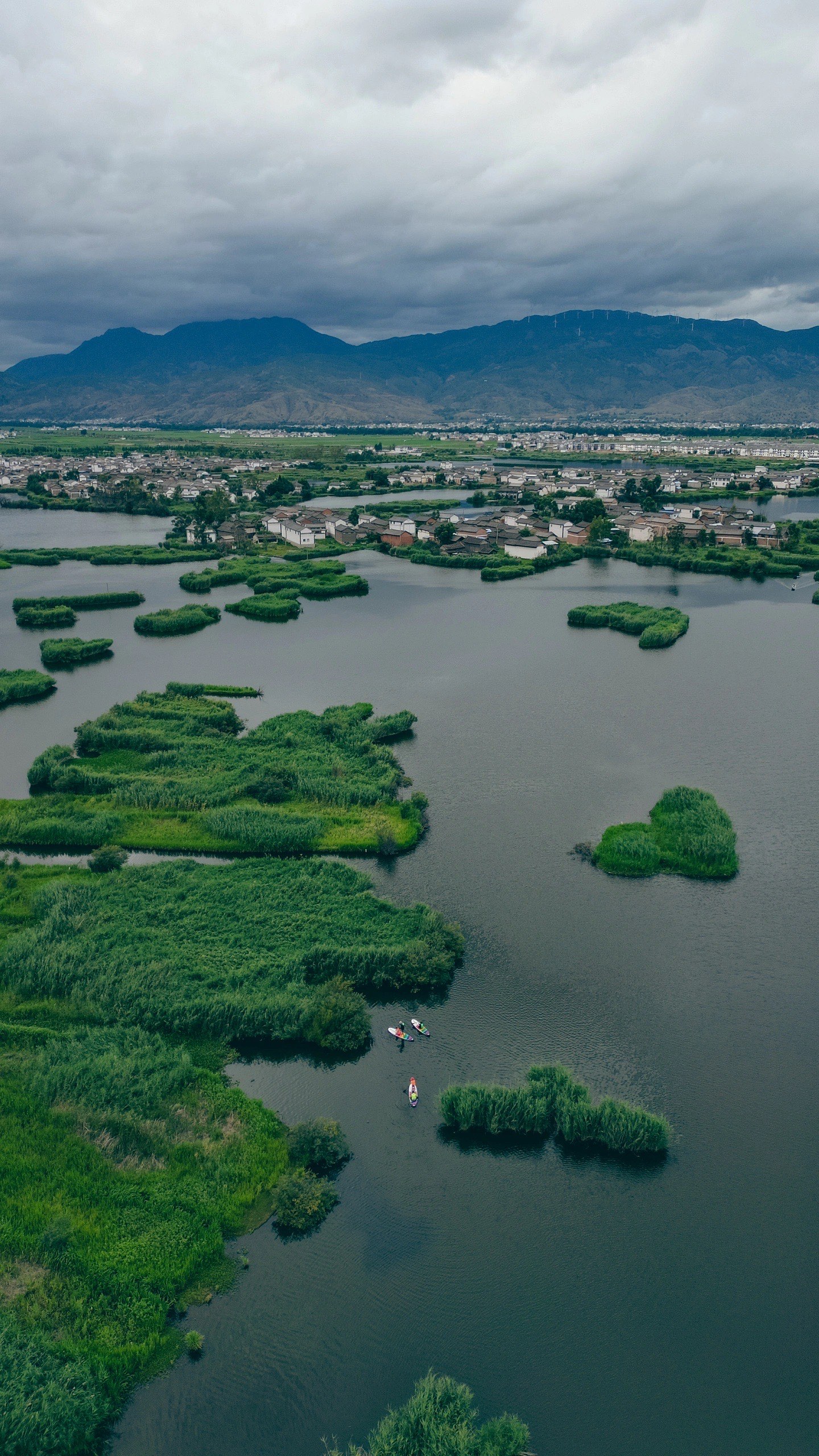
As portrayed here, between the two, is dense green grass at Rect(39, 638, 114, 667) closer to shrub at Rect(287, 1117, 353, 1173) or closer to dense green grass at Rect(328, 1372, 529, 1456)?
shrub at Rect(287, 1117, 353, 1173)

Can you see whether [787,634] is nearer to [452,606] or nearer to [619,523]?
[452,606]

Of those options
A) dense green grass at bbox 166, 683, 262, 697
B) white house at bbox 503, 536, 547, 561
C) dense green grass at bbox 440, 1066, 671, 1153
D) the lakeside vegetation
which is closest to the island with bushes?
dense green grass at bbox 440, 1066, 671, 1153

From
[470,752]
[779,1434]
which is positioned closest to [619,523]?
[470,752]

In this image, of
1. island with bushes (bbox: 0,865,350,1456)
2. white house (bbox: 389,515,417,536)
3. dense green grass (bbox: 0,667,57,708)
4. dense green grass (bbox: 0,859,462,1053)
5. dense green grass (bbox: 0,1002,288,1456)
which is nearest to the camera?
dense green grass (bbox: 0,1002,288,1456)

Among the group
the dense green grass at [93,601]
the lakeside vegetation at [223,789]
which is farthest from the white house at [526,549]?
the lakeside vegetation at [223,789]

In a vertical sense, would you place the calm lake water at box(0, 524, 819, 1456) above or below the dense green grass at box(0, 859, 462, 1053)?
below

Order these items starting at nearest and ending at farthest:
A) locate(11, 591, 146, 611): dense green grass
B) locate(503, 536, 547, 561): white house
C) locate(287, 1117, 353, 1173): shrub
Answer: locate(287, 1117, 353, 1173): shrub < locate(11, 591, 146, 611): dense green grass < locate(503, 536, 547, 561): white house

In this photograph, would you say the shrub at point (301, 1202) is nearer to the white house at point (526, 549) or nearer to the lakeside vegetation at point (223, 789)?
the lakeside vegetation at point (223, 789)
